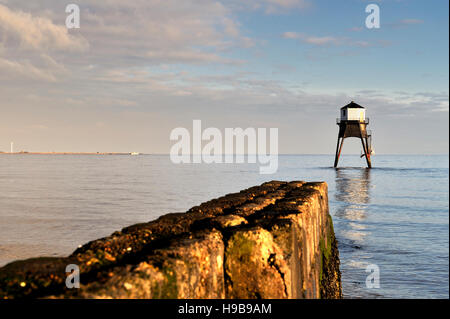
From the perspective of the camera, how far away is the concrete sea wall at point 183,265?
238 cm

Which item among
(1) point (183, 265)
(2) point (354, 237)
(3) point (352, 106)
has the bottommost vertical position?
(2) point (354, 237)

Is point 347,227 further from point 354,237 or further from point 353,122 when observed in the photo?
point 353,122

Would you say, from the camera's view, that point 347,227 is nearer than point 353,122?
Yes

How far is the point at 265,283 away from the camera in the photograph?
3.21m

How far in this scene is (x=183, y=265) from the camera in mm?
2672

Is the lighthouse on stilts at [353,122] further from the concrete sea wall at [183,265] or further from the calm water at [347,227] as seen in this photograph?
the concrete sea wall at [183,265]

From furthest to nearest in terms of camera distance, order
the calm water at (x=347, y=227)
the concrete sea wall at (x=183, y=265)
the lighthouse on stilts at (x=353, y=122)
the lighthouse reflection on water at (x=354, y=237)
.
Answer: the lighthouse on stilts at (x=353, y=122) < the calm water at (x=347, y=227) < the lighthouse reflection on water at (x=354, y=237) < the concrete sea wall at (x=183, y=265)

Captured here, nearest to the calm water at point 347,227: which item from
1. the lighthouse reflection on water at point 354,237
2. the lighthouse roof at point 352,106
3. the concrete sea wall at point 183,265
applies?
the lighthouse reflection on water at point 354,237

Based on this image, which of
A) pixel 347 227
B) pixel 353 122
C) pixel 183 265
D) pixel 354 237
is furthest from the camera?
pixel 353 122

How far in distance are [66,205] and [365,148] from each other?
35917mm

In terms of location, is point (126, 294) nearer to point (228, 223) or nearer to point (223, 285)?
point (223, 285)

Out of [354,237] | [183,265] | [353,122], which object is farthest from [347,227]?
[353,122]
